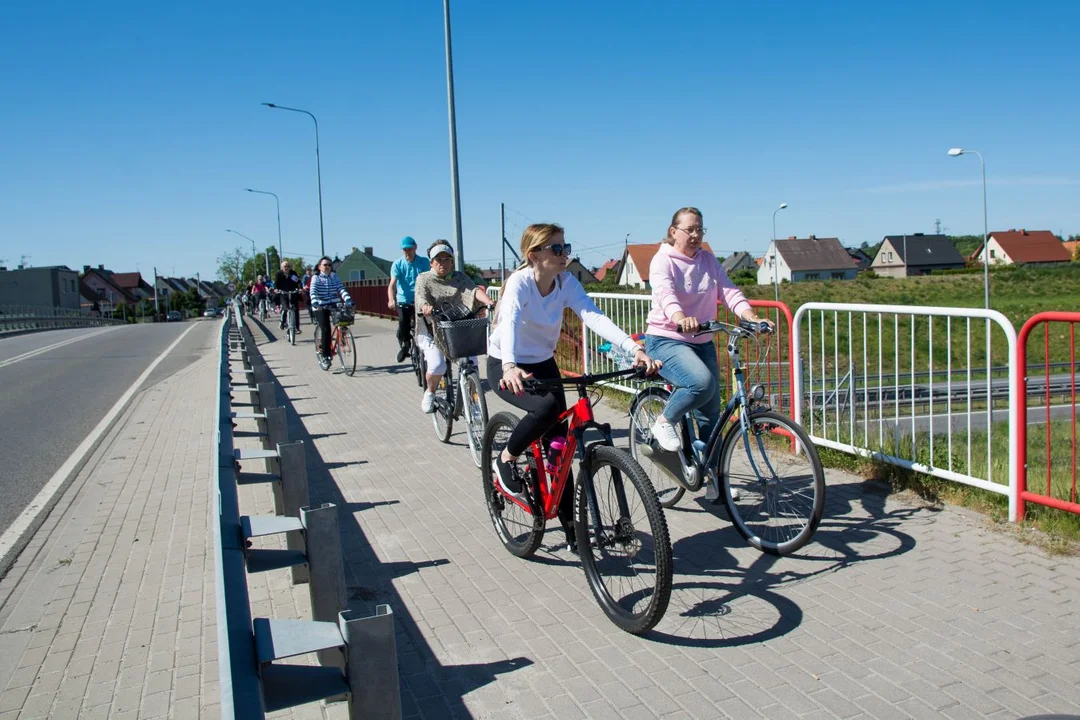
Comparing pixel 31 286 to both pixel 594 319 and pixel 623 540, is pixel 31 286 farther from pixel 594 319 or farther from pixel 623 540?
pixel 623 540

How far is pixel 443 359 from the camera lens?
8273 mm

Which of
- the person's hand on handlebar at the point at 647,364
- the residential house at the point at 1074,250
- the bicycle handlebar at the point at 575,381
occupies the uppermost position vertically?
the residential house at the point at 1074,250

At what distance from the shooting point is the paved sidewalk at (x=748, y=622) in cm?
333

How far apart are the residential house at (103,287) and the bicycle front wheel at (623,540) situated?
13612 cm

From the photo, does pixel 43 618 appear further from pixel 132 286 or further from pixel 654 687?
pixel 132 286

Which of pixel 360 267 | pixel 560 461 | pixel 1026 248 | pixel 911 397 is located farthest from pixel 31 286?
→ pixel 1026 248

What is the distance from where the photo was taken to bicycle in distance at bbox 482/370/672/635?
3.69 m

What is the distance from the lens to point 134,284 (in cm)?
14675

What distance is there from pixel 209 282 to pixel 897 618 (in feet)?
663

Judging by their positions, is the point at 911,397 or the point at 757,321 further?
the point at 911,397

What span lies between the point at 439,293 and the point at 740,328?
3716mm

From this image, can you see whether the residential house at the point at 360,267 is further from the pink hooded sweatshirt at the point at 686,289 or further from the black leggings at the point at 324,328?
the pink hooded sweatshirt at the point at 686,289

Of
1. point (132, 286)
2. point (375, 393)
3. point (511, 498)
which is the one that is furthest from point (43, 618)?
point (132, 286)

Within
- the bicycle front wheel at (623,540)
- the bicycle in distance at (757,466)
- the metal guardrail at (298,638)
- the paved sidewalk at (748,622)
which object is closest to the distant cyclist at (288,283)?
the paved sidewalk at (748,622)
